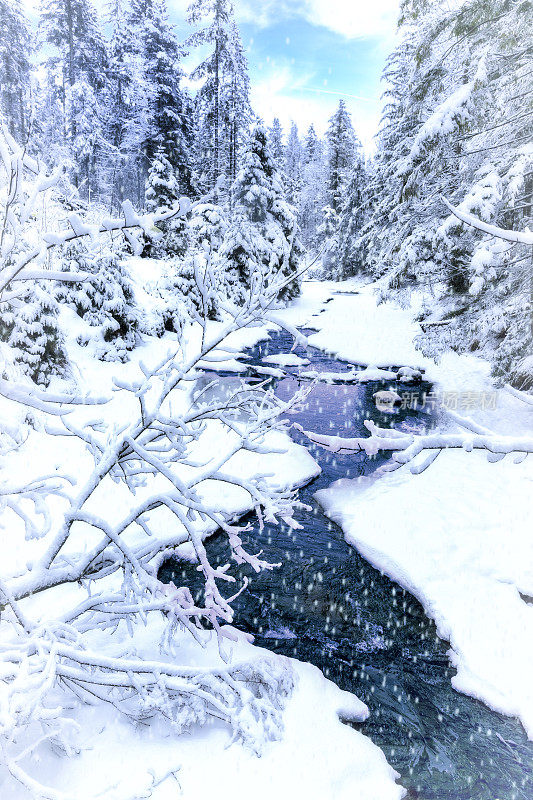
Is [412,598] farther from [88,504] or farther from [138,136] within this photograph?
[138,136]

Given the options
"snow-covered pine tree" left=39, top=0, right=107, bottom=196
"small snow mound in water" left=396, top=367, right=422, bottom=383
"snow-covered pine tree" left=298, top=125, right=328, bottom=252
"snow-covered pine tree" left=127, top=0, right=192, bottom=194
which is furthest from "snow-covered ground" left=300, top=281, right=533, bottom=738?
"snow-covered pine tree" left=298, top=125, right=328, bottom=252

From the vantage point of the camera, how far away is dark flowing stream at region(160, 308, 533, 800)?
4113mm

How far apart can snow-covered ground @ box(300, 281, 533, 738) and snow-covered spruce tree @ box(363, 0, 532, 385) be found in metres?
2.33

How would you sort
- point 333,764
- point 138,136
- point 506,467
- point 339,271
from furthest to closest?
point 339,271 < point 138,136 < point 506,467 < point 333,764

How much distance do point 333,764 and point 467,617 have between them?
278 cm

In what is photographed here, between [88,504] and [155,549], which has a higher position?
[155,549]

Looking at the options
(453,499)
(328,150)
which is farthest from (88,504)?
(328,150)

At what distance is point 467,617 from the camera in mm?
5703

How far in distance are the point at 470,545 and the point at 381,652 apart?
2.60 meters

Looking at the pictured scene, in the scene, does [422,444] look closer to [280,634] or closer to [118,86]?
[280,634]

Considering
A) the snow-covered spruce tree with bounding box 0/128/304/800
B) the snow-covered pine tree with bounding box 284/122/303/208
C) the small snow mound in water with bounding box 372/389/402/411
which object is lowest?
the small snow mound in water with bounding box 372/389/402/411

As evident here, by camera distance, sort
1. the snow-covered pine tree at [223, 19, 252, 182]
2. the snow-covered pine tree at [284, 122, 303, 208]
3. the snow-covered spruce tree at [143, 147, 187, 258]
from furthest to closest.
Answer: the snow-covered pine tree at [284, 122, 303, 208]
the snow-covered pine tree at [223, 19, 252, 182]
the snow-covered spruce tree at [143, 147, 187, 258]

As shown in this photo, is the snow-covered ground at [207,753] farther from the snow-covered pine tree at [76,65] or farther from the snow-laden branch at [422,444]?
the snow-covered pine tree at [76,65]

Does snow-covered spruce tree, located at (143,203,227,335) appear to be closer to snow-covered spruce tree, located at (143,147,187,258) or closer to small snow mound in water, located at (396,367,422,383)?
snow-covered spruce tree, located at (143,147,187,258)
